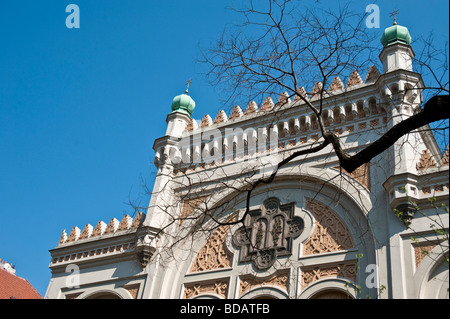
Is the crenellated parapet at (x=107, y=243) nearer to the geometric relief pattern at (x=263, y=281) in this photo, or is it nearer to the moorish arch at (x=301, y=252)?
the moorish arch at (x=301, y=252)

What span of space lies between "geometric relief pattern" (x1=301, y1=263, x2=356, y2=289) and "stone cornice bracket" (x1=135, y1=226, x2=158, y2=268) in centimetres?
374

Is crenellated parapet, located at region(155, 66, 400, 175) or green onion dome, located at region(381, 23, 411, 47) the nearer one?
crenellated parapet, located at region(155, 66, 400, 175)

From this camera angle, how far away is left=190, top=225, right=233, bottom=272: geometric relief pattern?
11438 mm

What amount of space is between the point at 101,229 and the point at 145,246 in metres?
2.04

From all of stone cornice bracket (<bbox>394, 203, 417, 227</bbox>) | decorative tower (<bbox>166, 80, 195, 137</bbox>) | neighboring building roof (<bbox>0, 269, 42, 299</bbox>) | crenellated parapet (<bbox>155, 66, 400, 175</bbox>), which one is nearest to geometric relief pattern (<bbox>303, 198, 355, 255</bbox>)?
stone cornice bracket (<bbox>394, 203, 417, 227</bbox>)

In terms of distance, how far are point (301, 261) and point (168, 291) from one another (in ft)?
10.2

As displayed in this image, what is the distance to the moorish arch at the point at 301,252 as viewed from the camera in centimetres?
991

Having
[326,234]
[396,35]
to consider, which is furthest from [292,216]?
[396,35]

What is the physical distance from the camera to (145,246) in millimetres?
12211

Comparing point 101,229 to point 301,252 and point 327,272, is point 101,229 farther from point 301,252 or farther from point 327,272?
point 327,272

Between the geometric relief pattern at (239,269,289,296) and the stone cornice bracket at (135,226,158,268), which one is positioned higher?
the stone cornice bracket at (135,226,158,268)

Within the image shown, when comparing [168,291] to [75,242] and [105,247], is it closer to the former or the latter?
[105,247]

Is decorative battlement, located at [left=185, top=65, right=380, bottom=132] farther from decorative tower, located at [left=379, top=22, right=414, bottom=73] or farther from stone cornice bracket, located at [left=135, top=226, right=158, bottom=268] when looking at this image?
stone cornice bracket, located at [left=135, top=226, right=158, bottom=268]
